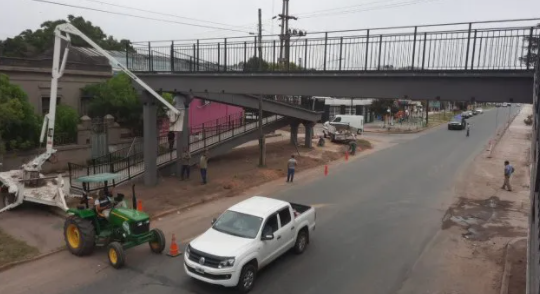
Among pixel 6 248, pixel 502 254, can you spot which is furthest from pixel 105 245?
pixel 502 254

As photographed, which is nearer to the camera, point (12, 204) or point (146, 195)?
point (12, 204)

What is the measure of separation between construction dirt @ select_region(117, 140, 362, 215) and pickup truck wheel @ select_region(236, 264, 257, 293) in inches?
269

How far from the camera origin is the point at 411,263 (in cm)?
1122

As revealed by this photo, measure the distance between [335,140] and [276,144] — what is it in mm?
6571

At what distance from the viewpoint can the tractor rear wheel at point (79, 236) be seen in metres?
10.8

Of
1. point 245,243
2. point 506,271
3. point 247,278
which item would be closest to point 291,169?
point 506,271

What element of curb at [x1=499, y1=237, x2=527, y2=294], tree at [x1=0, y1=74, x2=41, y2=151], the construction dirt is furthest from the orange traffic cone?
tree at [x1=0, y1=74, x2=41, y2=151]

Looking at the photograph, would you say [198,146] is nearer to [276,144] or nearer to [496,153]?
[276,144]

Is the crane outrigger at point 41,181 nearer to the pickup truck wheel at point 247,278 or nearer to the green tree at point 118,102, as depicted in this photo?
the pickup truck wheel at point 247,278

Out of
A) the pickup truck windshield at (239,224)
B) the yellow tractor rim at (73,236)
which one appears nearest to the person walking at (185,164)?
the yellow tractor rim at (73,236)

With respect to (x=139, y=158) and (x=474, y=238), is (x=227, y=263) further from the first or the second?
(x=139, y=158)

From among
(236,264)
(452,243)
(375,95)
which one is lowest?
(452,243)

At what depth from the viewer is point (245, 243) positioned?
9.36m

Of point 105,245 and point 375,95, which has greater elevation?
point 375,95
